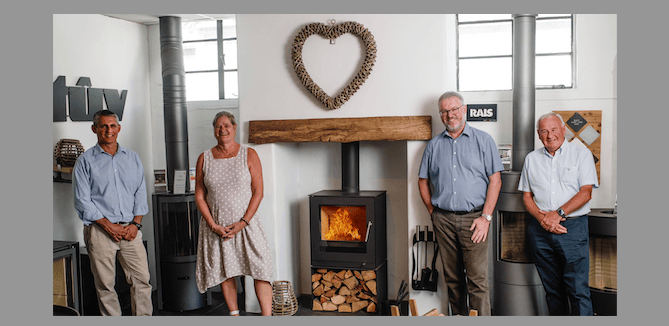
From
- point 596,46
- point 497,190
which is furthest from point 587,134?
point 497,190

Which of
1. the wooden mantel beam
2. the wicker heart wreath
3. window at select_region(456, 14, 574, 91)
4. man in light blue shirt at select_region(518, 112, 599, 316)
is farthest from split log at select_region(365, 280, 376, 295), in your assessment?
window at select_region(456, 14, 574, 91)

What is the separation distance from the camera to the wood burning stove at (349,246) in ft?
12.7

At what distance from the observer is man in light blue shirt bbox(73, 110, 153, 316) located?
11.0 ft

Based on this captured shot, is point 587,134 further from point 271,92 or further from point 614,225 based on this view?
point 271,92

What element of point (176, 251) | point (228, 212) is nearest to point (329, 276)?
point (228, 212)

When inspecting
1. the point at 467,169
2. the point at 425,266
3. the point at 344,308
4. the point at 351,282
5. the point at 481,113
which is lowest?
the point at 344,308

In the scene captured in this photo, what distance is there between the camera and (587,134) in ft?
12.8

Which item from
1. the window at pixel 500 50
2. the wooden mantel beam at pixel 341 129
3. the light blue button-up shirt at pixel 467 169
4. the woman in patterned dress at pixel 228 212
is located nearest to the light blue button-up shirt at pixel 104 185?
the woman in patterned dress at pixel 228 212

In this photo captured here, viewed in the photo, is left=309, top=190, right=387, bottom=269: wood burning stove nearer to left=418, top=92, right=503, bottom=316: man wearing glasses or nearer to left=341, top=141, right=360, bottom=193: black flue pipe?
left=341, top=141, right=360, bottom=193: black flue pipe

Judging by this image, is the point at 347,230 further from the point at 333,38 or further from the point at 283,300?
the point at 333,38

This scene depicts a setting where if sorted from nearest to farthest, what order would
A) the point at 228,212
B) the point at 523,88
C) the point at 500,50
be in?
the point at 228,212
the point at 523,88
the point at 500,50

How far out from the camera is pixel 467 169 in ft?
11.2

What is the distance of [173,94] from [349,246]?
6.47ft

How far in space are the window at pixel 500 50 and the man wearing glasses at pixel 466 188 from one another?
2.92 ft
